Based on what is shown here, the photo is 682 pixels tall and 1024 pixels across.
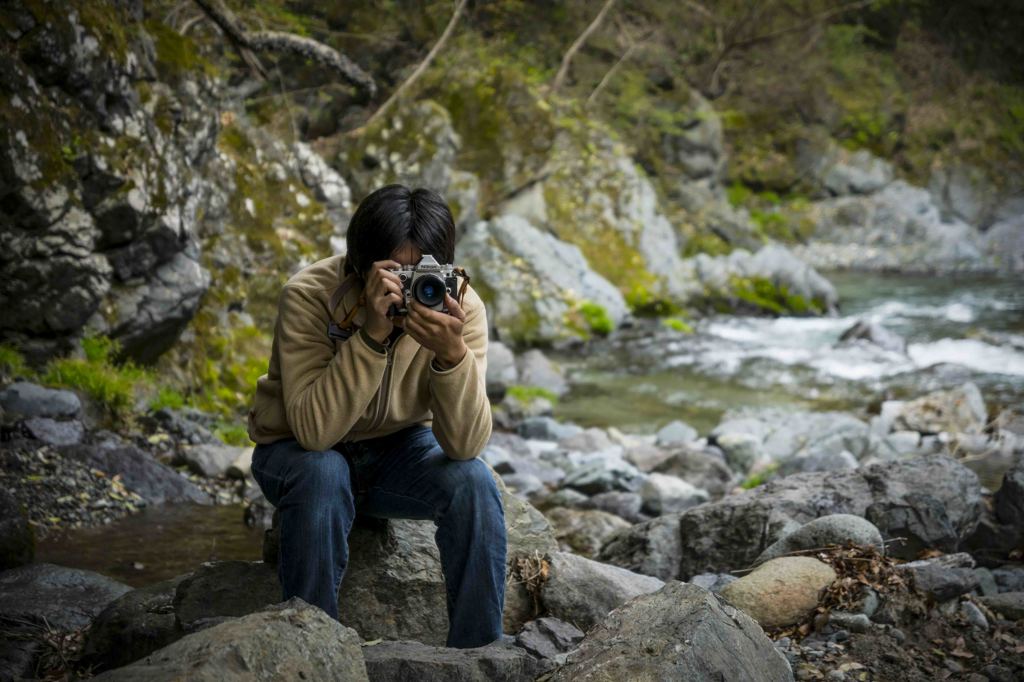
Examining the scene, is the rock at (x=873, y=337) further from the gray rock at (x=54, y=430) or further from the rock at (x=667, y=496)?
the gray rock at (x=54, y=430)

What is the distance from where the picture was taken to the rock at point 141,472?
5.74 meters

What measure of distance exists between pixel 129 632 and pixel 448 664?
4.34 feet

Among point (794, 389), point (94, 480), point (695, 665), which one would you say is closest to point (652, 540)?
point (695, 665)

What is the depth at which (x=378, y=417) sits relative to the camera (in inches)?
118

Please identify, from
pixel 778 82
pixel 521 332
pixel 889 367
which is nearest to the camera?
pixel 889 367

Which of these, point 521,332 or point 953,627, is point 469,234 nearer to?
point 521,332

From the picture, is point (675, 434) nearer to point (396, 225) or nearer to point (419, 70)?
point (396, 225)

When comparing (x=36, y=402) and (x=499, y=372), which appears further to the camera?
(x=499, y=372)

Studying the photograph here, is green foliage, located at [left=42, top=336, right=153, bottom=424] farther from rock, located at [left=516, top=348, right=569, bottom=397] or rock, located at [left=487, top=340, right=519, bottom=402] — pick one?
rock, located at [left=516, top=348, right=569, bottom=397]

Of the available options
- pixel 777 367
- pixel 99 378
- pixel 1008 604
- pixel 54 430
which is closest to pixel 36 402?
pixel 54 430

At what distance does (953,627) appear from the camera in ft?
11.7

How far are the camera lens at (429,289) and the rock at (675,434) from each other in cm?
623

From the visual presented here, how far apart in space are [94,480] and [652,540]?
354cm

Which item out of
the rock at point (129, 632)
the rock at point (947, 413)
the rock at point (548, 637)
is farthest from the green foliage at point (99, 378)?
the rock at point (947, 413)
